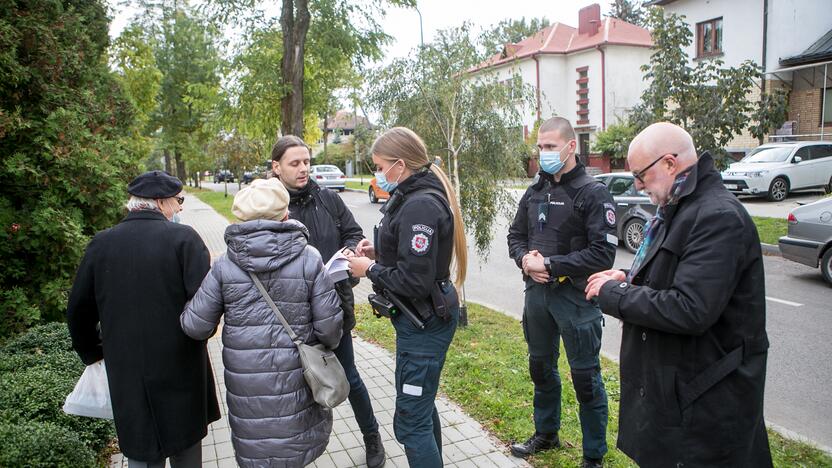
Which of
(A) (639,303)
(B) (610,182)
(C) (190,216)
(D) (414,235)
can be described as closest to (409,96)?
(D) (414,235)

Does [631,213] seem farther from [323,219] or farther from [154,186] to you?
[154,186]

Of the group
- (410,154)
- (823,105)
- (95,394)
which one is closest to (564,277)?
(410,154)

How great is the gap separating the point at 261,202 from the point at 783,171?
62.7ft

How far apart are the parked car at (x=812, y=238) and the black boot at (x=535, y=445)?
22.5ft

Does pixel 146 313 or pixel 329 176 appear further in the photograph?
pixel 329 176

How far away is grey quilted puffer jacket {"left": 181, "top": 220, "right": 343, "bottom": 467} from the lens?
8.38ft

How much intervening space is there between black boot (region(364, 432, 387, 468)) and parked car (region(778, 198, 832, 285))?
776 centimetres

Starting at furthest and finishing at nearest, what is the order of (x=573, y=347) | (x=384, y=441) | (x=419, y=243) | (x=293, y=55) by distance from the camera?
1. (x=293, y=55)
2. (x=384, y=441)
3. (x=573, y=347)
4. (x=419, y=243)

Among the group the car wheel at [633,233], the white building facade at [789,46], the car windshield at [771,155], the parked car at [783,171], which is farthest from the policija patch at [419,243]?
the white building facade at [789,46]

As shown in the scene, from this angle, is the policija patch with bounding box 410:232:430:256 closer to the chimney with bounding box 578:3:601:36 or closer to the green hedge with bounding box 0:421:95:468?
the green hedge with bounding box 0:421:95:468

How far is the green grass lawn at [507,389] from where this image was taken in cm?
365

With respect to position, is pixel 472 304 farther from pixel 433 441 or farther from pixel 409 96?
pixel 433 441

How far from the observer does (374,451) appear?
368cm

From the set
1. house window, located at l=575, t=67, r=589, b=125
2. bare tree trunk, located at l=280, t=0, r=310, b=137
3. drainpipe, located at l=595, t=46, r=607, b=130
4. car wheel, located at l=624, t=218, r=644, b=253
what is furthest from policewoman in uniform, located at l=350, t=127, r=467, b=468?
house window, located at l=575, t=67, r=589, b=125
